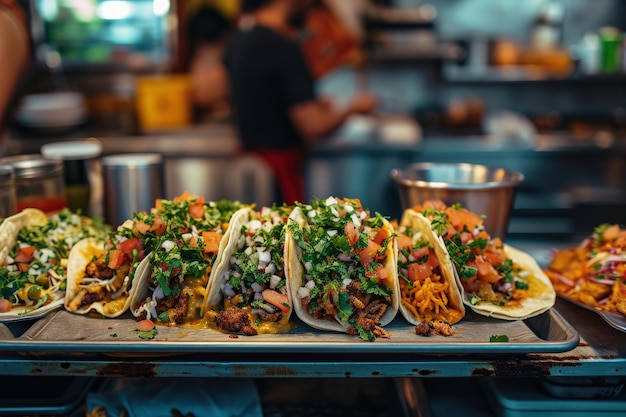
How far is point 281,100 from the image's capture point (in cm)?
484

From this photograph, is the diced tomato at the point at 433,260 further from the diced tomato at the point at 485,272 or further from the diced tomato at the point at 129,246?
the diced tomato at the point at 129,246

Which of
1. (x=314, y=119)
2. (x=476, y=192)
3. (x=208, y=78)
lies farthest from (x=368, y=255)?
(x=208, y=78)

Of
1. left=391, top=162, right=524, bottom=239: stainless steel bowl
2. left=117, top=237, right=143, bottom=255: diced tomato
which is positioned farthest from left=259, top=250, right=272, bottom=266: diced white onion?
left=391, top=162, right=524, bottom=239: stainless steel bowl

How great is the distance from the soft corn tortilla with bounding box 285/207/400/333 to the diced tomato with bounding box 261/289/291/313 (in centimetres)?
3

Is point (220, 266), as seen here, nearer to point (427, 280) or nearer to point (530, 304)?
point (427, 280)

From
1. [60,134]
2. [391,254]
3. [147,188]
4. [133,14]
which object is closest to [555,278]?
[391,254]

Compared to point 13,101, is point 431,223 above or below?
below

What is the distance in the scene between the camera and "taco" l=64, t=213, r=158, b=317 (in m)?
2.08

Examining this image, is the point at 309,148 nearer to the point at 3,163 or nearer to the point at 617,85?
the point at 3,163

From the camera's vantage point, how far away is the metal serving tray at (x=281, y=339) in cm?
176

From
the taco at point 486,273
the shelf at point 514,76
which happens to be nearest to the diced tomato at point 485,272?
the taco at point 486,273

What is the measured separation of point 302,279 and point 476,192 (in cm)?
81

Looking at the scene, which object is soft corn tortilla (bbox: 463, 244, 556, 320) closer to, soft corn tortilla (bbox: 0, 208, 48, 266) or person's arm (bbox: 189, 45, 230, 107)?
soft corn tortilla (bbox: 0, 208, 48, 266)

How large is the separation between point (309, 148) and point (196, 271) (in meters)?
3.50
